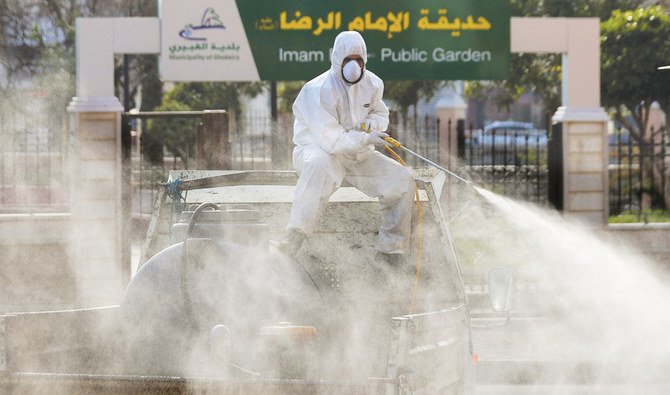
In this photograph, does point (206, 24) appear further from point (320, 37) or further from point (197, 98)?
point (197, 98)

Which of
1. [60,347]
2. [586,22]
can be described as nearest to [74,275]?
[586,22]

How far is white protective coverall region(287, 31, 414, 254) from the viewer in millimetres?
5660

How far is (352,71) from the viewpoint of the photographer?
586 centimetres

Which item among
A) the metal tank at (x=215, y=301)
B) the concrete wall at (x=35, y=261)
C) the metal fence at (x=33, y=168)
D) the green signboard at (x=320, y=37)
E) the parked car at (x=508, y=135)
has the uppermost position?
the green signboard at (x=320, y=37)

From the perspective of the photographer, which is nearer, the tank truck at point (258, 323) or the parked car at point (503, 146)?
the tank truck at point (258, 323)

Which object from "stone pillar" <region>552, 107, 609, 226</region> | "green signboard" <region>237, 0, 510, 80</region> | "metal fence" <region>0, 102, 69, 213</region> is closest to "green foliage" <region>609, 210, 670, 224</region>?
"stone pillar" <region>552, 107, 609, 226</region>

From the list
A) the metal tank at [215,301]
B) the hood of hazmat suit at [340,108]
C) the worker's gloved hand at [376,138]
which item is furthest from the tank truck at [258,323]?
the hood of hazmat suit at [340,108]

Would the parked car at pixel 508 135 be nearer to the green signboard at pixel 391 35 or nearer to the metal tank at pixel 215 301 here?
the green signboard at pixel 391 35

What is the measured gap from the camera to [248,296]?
4.73m

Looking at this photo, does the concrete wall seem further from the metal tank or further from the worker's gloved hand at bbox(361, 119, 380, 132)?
the metal tank

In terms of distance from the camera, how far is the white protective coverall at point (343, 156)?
18.6 ft

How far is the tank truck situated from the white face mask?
0.61m

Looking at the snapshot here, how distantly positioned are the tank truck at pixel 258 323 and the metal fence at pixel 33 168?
810cm

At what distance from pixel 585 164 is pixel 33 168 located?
664 centimetres
